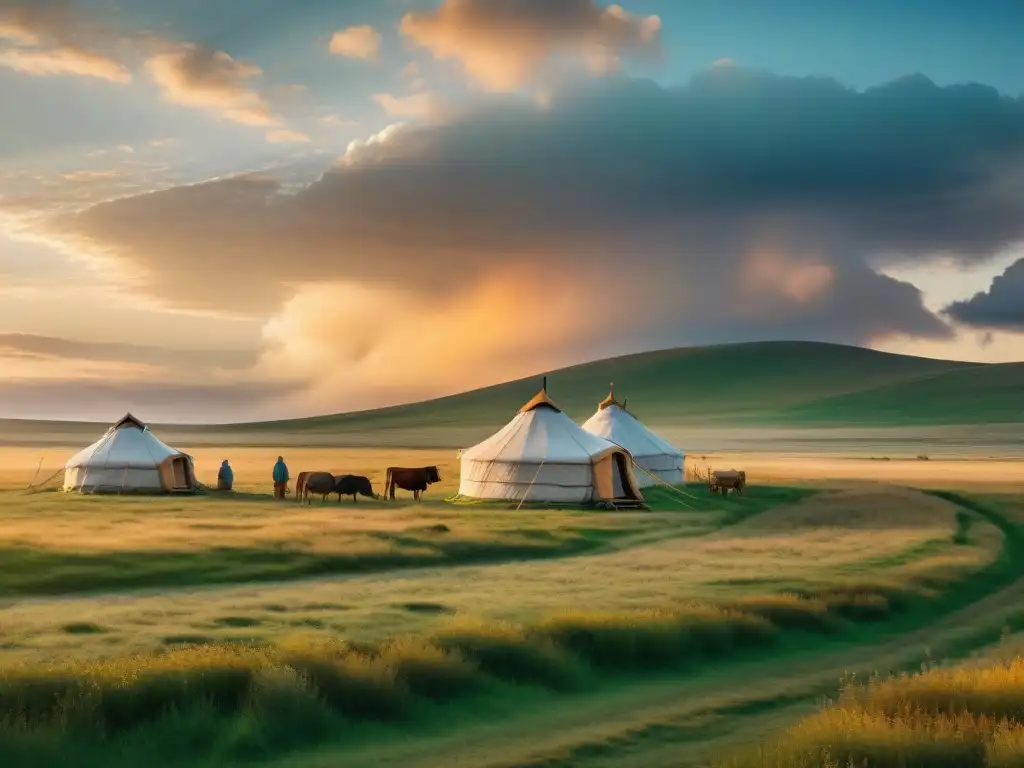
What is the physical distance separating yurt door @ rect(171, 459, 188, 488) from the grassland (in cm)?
985

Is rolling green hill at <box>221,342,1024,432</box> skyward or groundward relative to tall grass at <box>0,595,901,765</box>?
skyward

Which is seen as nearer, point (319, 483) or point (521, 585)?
point (521, 585)

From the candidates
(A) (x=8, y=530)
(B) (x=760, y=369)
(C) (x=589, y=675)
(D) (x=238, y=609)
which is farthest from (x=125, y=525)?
(B) (x=760, y=369)

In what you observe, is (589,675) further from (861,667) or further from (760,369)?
(760,369)

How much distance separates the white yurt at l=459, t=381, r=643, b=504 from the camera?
134ft

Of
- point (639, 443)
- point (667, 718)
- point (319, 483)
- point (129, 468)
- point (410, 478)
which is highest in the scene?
point (639, 443)

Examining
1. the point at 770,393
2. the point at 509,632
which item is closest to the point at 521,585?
the point at 509,632

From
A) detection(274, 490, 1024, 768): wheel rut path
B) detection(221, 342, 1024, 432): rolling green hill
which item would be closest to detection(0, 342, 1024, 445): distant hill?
detection(221, 342, 1024, 432): rolling green hill

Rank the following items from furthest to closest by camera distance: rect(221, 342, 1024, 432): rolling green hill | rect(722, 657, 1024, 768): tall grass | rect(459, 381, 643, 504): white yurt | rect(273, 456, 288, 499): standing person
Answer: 1. rect(221, 342, 1024, 432): rolling green hill
2. rect(273, 456, 288, 499): standing person
3. rect(459, 381, 643, 504): white yurt
4. rect(722, 657, 1024, 768): tall grass

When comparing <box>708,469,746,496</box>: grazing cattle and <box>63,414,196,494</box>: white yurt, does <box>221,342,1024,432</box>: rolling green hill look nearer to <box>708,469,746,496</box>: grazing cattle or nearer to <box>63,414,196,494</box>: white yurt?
<box>708,469,746,496</box>: grazing cattle

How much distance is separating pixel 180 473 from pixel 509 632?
104ft

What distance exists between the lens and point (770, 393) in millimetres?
175500

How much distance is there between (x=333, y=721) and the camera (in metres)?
13.1

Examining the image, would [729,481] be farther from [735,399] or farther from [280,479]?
[735,399]
